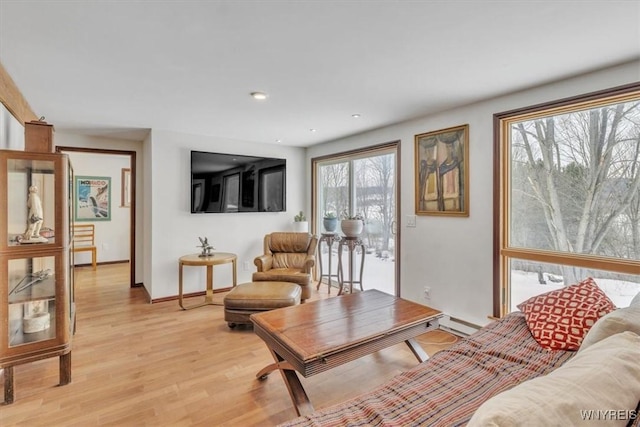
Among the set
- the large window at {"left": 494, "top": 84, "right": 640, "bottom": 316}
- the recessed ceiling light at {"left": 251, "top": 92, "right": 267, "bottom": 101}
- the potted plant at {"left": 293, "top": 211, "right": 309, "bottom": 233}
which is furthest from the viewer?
the potted plant at {"left": 293, "top": 211, "right": 309, "bottom": 233}

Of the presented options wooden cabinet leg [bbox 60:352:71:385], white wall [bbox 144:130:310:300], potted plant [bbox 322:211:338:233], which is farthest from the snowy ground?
wooden cabinet leg [bbox 60:352:71:385]

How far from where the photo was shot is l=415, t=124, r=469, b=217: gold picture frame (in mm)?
3051

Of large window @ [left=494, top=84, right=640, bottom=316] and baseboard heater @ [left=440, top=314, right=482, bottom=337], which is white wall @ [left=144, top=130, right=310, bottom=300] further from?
large window @ [left=494, top=84, right=640, bottom=316]

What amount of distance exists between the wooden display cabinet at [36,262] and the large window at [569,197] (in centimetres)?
341

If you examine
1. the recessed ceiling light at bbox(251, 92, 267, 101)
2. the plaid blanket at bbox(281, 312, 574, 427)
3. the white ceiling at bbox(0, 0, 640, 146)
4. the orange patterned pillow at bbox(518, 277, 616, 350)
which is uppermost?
the recessed ceiling light at bbox(251, 92, 267, 101)

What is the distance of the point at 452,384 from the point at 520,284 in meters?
1.89

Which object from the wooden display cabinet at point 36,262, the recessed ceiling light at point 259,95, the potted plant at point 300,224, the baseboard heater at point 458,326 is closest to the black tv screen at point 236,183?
the potted plant at point 300,224

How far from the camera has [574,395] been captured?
0.75 meters

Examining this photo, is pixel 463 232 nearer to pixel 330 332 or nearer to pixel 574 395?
pixel 330 332

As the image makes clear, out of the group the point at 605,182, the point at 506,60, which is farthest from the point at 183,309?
the point at 605,182

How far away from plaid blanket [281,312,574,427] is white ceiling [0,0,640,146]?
168 cm

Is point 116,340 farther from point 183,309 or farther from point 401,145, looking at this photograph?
point 401,145

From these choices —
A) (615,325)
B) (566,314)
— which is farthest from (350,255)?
(615,325)

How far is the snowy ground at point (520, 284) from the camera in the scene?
2.19 m
